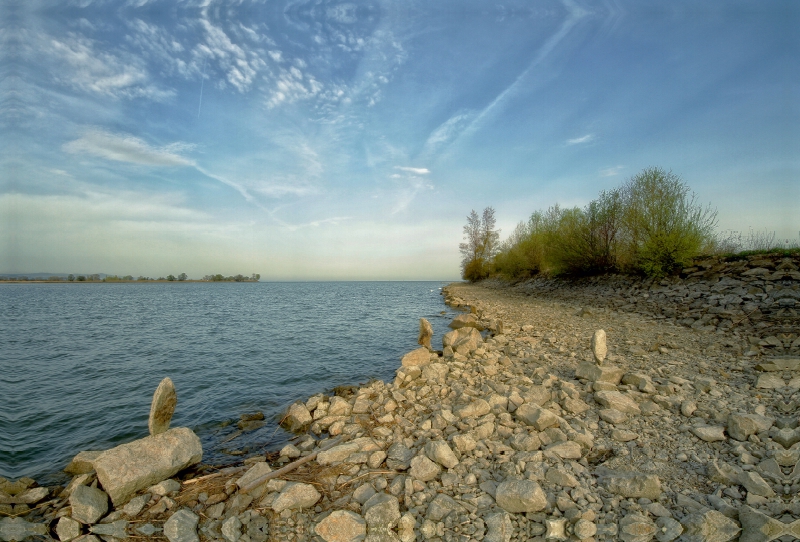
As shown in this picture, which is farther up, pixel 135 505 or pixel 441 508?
pixel 441 508

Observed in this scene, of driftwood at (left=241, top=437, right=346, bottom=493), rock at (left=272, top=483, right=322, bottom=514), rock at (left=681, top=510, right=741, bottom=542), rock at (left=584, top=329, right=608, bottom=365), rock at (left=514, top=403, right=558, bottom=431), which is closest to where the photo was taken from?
rock at (left=681, top=510, right=741, bottom=542)

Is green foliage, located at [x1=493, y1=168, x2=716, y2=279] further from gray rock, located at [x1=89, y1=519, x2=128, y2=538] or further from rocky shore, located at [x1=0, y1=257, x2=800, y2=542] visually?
gray rock, located at [x1=89, y1=519, x2=128, y2=538]

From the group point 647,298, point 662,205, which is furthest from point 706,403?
point 662,205

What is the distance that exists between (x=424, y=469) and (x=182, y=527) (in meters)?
2.98

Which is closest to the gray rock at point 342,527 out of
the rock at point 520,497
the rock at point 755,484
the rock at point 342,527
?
the rock at point 342,527

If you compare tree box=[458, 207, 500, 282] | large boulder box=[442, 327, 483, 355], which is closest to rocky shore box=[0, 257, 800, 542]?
large boulder box=[442, 327, 483, 355]

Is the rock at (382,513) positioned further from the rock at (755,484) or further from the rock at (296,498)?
the rock at (755,484)

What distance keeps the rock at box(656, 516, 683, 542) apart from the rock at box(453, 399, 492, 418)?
3.07 metres

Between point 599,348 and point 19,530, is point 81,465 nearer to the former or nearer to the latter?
point 19,530

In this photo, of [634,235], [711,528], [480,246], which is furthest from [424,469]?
[480,246]

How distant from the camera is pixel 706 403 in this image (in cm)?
611

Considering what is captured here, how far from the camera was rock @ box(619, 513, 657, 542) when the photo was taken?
3.31m

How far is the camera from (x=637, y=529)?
11.0 feet

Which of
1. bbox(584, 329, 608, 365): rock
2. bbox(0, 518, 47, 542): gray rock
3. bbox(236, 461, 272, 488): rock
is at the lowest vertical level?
bbox(0, 518, 47, 542): gray rock
